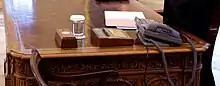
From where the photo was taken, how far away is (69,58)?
1400 mm

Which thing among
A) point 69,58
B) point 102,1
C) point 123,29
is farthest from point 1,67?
point 69,58

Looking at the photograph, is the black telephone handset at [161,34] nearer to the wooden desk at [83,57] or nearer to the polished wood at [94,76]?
the wooden desk at [83,57]

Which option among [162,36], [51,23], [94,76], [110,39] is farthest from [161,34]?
[51,23]

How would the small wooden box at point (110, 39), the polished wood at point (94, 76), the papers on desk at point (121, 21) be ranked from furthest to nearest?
the papers on desk at point (121, 21) < the small wooden box at point (110, 39) < the polished wood at point (94, 76)

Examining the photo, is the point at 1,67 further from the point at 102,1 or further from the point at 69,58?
the point at 69,58

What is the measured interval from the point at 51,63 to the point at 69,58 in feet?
0.22

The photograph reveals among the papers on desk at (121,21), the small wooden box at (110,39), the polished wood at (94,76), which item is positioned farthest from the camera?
the papers on desk at (121,21)

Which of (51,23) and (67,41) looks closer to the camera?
(67,41)

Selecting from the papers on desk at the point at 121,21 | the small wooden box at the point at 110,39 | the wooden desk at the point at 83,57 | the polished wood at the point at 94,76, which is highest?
the papers on desk at the point at 121,21

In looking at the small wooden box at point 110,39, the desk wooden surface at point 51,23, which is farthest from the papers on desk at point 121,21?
the small wooden box at point 110,39

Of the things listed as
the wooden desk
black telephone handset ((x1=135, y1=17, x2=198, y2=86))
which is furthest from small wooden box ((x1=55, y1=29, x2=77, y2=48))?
black telephone handset ((x1=135, y1=17, x2=198, y2=86))

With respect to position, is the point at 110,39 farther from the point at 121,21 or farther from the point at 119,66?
the point at 121,21

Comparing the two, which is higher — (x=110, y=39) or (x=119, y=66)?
(x=110, y=39)

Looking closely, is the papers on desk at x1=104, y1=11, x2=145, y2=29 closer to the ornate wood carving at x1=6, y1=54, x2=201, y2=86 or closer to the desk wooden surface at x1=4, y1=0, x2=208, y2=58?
the desk wooden surface at x1=4, y1=0, x2=208, y2=58
